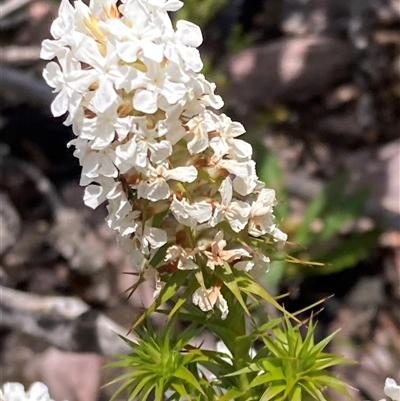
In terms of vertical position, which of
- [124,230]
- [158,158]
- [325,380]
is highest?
[158,158]

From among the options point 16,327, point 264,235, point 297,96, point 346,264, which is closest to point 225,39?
point 297,96

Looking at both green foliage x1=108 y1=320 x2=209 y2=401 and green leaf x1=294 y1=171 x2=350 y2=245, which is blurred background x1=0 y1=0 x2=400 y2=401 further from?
green foliage x1=108 y1=320 x2=209 y2=401

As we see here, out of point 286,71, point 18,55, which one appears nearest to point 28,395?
point 18,55

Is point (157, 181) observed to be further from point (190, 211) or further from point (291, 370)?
point (291, 370)

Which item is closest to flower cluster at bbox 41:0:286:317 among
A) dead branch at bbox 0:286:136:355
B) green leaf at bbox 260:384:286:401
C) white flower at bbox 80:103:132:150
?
white flower at bbox 80:103:132:150

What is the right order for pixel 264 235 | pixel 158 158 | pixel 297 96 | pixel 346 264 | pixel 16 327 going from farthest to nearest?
pixel 297 96 < pixel 346 264 < pixel 16 327 < pixel 264 235 < pixel 158 158

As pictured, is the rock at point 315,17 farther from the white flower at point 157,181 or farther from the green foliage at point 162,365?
the white flower at point 157,181

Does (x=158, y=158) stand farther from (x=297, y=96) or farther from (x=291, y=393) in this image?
(x=297, y=96)
